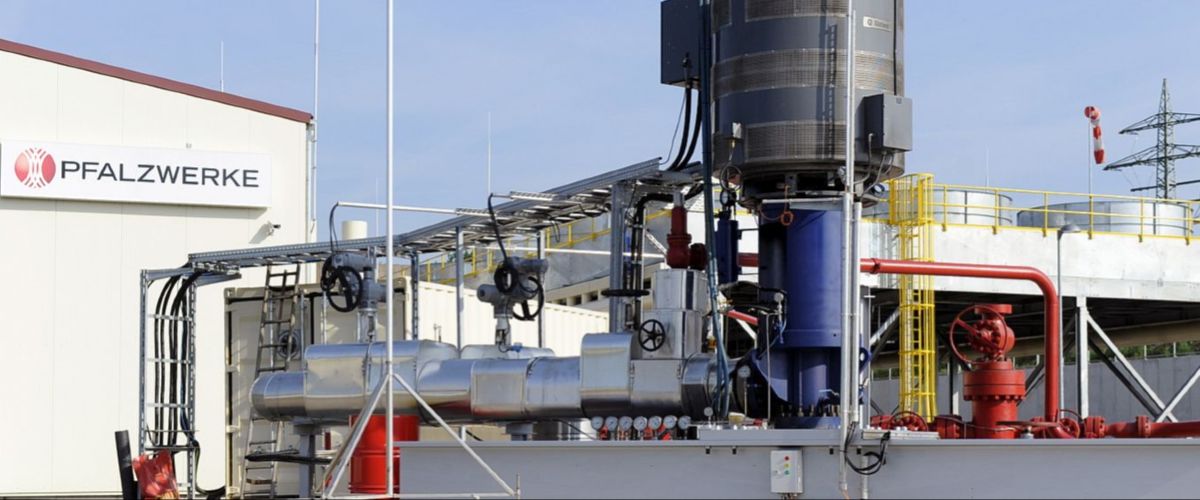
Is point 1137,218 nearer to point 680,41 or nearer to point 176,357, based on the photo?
point 680,41

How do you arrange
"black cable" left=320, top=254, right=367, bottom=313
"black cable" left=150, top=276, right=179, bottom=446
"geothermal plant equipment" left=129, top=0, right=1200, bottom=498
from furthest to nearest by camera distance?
"black cable" left=150, top=276, right=179, bottom=446
"black cable" left=320, top=254, right=367, bottom=313
"geothermal plant equipment" left=129, top=0, right=1200, bottom=498

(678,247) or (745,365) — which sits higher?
(678,247)

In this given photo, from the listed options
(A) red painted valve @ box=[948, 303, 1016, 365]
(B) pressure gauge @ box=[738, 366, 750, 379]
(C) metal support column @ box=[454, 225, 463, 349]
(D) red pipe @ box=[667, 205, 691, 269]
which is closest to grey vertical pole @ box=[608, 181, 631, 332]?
(D) red pipe @ box=[667, 205, 691, 269]

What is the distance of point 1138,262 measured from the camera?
3038cm

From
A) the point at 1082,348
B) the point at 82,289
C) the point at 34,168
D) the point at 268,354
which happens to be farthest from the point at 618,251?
the point at 1082,348

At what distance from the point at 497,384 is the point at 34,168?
46.1ft

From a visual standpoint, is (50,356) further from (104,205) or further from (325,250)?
(325,250)

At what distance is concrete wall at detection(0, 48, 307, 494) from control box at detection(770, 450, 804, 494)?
619 inches

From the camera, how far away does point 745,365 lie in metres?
15.6

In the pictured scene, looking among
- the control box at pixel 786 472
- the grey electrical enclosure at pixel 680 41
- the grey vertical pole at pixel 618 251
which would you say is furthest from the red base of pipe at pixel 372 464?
the grey electrical enclosure at pixel 680 41

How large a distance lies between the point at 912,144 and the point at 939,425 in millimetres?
3208

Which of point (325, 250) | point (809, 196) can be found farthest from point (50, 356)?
point (809, 196)

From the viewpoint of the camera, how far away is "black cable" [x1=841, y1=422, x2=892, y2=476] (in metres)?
13.6

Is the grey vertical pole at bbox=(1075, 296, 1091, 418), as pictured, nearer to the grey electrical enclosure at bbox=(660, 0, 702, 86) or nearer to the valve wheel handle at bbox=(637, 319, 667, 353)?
the grey electrical enclosure at bbox=(660, 0, 702, 86)
